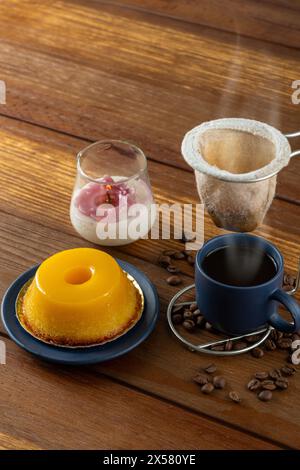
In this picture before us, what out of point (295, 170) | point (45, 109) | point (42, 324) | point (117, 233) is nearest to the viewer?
point (42, 324)

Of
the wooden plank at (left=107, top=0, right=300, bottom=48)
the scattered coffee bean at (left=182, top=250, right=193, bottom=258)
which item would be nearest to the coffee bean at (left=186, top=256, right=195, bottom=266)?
the scattered coffee bean at (left=182, top=250, right=193, bottom=258)

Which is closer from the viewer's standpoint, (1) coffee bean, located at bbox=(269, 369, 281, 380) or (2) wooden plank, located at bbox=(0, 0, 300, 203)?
(1) coffee bean, located at bbox=(269, 369, 281, 380)

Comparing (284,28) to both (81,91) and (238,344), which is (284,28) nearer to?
(81,91)

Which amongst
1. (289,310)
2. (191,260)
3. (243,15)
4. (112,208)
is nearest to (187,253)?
(191,260)

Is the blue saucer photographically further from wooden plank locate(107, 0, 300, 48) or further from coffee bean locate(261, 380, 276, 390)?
wooden plank locate(107, 0, 300, 48)

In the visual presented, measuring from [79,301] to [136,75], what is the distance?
642 millimetres

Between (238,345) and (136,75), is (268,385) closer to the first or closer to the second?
(238,345)

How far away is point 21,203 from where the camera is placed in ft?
3.80

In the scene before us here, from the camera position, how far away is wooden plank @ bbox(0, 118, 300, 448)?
86 centimetres

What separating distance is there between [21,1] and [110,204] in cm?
75

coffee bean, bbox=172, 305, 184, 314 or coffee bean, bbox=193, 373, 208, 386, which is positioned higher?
coffee bean, bbox=172, 305, 184, 314

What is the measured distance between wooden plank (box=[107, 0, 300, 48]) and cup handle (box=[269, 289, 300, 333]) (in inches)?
30.2

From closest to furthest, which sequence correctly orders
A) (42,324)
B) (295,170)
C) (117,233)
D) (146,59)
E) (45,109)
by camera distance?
(42,324), (117,233), (295,170), (45,109), (146,59)

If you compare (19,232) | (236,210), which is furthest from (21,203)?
(236,210)
